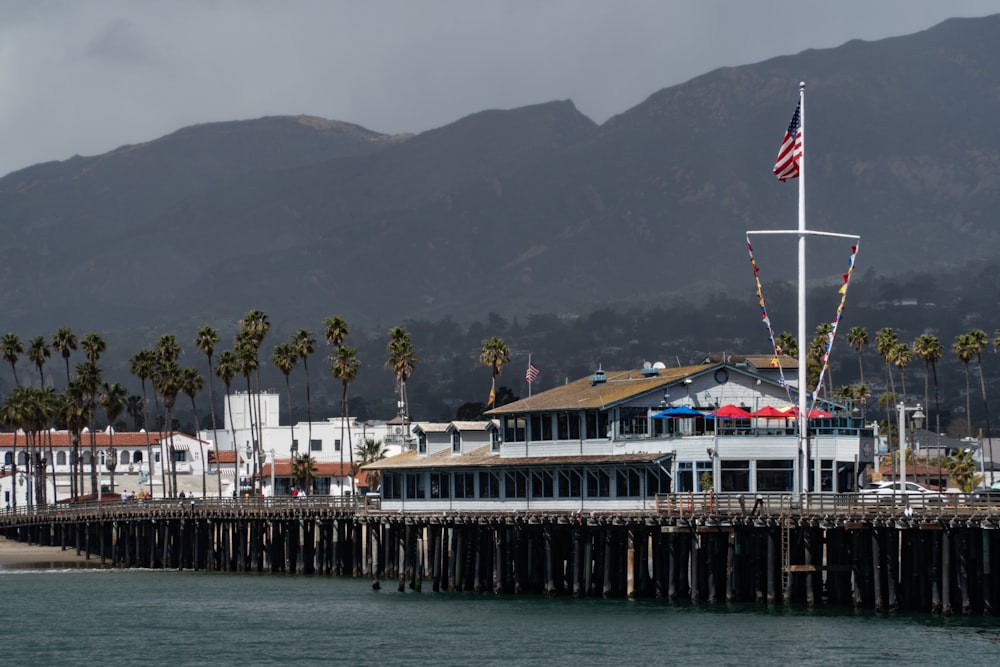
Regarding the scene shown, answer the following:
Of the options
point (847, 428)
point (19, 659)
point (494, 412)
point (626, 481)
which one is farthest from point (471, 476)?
point (19, 659)

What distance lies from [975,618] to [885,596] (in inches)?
209

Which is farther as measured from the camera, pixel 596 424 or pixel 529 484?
pixel 529 484

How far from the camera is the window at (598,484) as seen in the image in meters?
77.5

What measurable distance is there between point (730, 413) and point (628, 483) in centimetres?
529

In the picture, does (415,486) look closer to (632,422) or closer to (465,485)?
(465,485)

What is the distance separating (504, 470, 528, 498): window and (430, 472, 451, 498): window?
505cm

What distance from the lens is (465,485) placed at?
8675 cm

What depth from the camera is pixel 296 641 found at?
67.8 meters

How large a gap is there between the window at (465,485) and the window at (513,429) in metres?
2.52

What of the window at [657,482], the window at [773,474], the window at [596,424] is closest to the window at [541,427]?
the window at [596,424]

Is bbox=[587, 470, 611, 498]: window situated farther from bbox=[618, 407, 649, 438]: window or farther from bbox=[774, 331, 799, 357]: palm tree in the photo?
bbox=[774, 331, 799, 357]: palm tree

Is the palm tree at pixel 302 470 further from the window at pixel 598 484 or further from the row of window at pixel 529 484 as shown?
the window at pixel 598 484

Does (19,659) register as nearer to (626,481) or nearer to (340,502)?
(626,481)

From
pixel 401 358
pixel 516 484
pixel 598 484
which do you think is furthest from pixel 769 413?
pixel 401 358
